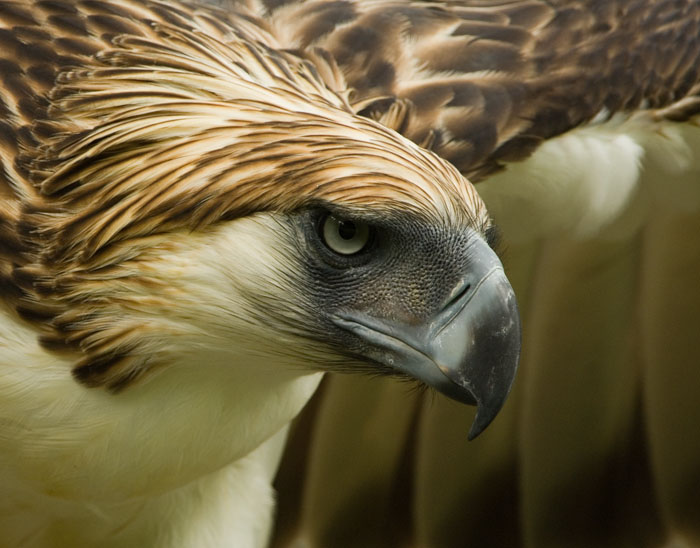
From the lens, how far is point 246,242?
2.03m

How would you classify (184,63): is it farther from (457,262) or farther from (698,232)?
(698,232)

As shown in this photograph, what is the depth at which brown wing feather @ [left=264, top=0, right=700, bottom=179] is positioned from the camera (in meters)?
2.73

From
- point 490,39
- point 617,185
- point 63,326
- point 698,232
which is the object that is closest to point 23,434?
point 63,326

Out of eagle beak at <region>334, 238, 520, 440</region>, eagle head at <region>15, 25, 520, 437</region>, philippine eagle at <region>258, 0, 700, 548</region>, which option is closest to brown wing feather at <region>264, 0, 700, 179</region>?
philippine eagle at <region>258, 0, 700, 548</region>

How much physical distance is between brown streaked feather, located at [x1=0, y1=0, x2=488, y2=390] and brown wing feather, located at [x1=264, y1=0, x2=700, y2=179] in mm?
473

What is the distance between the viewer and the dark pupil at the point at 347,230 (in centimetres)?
202

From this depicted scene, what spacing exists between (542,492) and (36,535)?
6.05 ft

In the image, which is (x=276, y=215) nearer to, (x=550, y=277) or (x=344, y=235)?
(x=344, y=235)

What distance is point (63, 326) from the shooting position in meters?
2.12

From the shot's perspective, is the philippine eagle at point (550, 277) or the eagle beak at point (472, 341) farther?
the philippine eagle at point (550, 277)

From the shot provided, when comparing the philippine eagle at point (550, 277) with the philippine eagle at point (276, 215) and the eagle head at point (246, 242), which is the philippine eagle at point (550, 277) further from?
the eagle head at point (246, 242)

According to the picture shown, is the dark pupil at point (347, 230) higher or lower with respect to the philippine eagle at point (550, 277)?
higher

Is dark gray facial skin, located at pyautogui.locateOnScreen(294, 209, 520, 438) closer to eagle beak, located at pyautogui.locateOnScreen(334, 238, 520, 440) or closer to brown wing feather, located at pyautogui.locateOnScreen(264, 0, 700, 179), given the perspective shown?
eagle beak, located at pyautogui.locateOnScreen(334, 238, 520, 440)

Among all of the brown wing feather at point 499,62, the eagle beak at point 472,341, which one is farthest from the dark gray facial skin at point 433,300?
the brown wing feather at point 499,62
